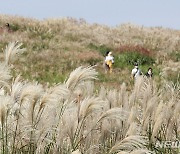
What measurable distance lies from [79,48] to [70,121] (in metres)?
24.9

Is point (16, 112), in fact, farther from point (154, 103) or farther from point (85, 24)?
point (85, 24)

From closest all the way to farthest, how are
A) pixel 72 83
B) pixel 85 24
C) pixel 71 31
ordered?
pixel 72 83 → pixel 71 31 → pixel 85 24

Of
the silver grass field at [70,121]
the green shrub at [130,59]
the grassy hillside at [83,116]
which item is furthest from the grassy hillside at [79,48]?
the silver grass field at [70,121]

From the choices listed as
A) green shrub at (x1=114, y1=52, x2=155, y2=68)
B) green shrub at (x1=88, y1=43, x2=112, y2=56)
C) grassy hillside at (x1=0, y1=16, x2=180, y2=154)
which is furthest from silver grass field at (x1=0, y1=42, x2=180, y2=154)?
green shrub at (x1=88, y1=43, x2=112, y2=56)

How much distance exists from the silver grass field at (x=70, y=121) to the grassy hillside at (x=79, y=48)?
14760 millimetres

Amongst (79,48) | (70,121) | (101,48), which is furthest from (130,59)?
(70,121)

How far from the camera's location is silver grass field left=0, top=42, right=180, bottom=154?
371 centimetres

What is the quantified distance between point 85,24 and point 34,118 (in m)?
37.9

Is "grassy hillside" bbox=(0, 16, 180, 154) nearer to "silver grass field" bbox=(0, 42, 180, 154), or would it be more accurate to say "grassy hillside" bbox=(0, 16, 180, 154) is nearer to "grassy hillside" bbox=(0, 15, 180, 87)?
"silver grass field" bbox=(0, 42, 180, 154)

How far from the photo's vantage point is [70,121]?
3.91 meters

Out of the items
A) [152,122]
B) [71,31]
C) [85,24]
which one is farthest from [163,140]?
[85,24]

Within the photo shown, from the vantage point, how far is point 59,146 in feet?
13.5

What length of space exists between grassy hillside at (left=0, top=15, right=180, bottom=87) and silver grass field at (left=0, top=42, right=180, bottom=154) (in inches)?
581

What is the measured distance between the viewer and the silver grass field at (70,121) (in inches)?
146
